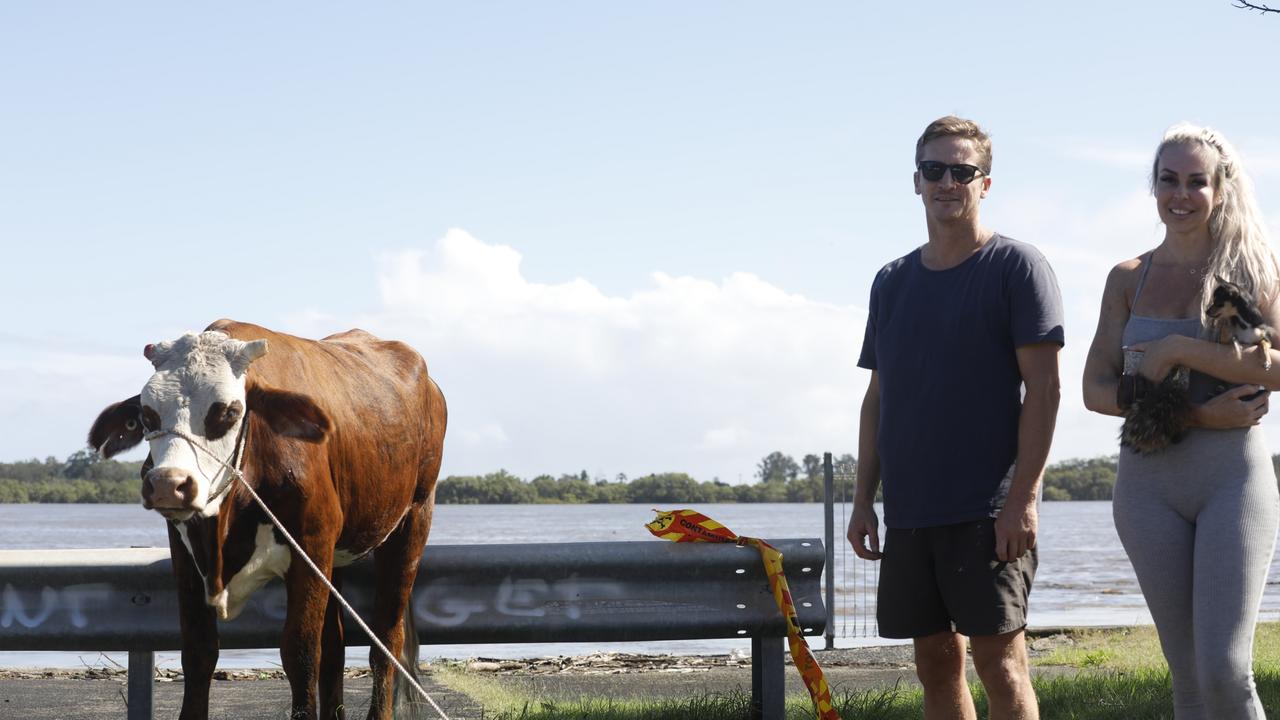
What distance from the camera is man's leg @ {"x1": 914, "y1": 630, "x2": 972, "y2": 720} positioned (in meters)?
5.07

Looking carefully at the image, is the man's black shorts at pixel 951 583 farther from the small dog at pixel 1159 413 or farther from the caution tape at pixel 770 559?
the caution tape at pixel 770 559

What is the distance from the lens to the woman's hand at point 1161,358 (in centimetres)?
466

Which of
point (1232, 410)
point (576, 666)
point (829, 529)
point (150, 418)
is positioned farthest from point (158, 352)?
point (829, 529)

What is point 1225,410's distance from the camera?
4.57 metres

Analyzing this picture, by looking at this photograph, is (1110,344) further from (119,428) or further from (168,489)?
(119,428)

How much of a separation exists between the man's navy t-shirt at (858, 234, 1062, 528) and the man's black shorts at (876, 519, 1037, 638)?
0.07m

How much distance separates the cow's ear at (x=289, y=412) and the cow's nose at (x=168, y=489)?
1.75 feet

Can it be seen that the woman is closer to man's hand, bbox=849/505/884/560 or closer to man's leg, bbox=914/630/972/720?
man's leg, bbox=914/630/972/720

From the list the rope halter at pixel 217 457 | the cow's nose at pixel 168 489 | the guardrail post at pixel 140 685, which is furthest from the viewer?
the guardrail post at pixel 140 685

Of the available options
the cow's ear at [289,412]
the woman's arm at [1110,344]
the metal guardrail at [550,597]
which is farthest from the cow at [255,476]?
the woman's arm at [1110,344]

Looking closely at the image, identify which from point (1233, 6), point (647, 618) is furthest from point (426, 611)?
point (1233, 6)

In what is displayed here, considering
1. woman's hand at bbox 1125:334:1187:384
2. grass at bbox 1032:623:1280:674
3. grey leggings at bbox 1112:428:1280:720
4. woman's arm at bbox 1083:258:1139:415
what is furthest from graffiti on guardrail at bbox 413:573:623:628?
grass at bbox 1032:623:1280:674

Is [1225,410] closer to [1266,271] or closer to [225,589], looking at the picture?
[1266,271]

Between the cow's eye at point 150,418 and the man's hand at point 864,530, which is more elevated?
the cow's eye at point 150,418
